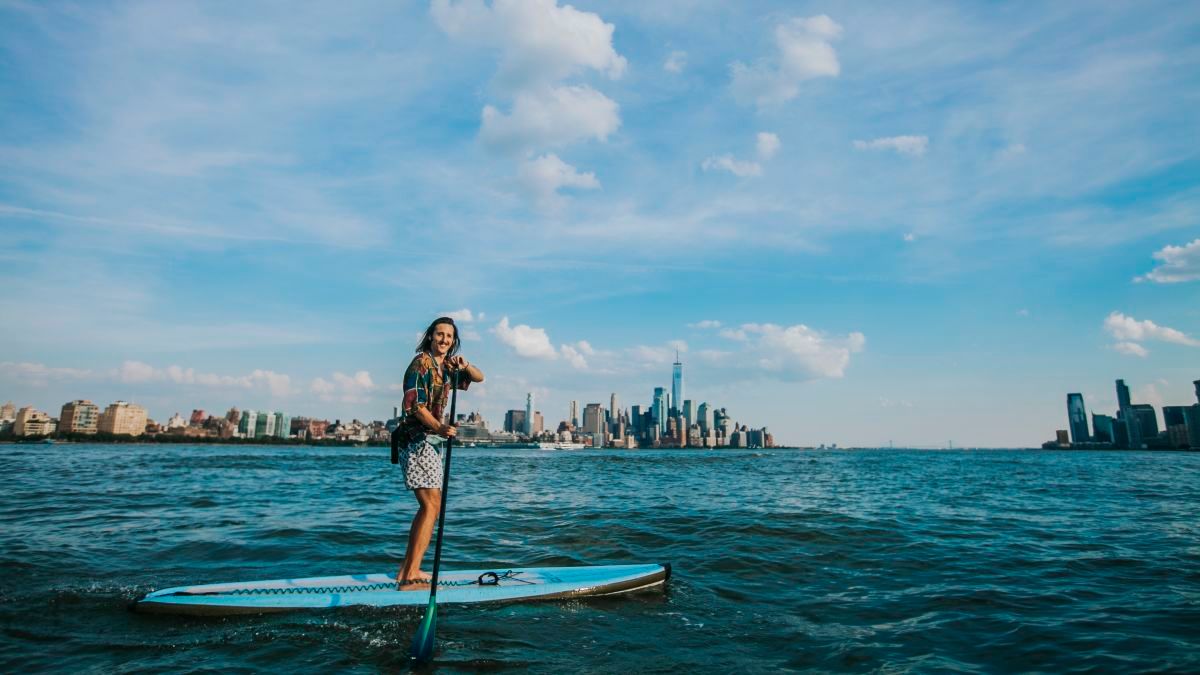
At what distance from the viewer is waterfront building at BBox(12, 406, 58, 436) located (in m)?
155

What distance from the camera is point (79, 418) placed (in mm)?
170625

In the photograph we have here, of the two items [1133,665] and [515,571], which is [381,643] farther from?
[1133,665]

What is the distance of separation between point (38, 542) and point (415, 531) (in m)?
9.14

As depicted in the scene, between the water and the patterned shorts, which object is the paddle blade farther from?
the patterned shorts

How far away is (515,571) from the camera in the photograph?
8.46 metres

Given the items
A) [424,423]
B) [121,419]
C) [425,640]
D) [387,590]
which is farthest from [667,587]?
[121,419]

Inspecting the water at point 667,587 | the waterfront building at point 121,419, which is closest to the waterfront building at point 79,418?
the waterfront building at point 121,419

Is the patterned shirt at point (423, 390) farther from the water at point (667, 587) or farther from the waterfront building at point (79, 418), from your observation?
the waterfront building at point (79, 418)

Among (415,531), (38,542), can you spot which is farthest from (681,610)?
(38,542)

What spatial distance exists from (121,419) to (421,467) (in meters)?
210

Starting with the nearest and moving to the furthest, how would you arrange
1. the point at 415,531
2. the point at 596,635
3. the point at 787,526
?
1. the point at 596,635
2. the point at 415,531
3. the point at 787,526

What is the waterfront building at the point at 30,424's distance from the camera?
155400 mm

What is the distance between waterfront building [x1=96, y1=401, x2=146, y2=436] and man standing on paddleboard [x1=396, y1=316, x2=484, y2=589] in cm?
Result: 20540

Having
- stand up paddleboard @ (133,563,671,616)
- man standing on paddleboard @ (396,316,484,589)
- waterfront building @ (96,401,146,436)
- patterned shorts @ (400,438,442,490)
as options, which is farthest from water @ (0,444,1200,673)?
waterfront building @ (96,401,146,436)
